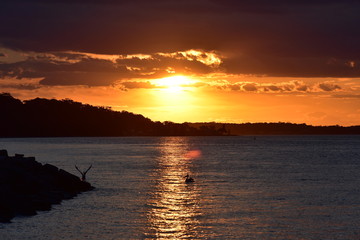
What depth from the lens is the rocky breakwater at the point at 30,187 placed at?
43.2 meters

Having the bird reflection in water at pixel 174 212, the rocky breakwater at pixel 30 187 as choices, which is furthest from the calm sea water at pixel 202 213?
the rocky breakwater at pixel 30 187

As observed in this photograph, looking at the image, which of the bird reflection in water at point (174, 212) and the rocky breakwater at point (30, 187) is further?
the rocky breakwater at point (30, 187)

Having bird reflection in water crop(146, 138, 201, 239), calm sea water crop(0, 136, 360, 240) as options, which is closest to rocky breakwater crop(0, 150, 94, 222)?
calm sea water crop(0, 136, 360, 240)

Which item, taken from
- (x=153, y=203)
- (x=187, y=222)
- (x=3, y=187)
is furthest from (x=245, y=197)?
(x=3, y=187)

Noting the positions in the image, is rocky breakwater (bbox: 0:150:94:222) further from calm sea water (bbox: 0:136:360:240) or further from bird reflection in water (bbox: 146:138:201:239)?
bird reflection in water (bbox: 146:138:201:239)

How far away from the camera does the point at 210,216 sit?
44625 mm

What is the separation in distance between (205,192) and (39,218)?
23996mm

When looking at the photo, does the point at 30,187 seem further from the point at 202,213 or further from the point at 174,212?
the point at 202,213

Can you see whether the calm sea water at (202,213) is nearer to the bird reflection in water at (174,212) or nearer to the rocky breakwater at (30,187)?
the bird reflection in water at (174,212)

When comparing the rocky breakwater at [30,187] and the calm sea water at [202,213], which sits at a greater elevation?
the rocky breakwater at [30,187]

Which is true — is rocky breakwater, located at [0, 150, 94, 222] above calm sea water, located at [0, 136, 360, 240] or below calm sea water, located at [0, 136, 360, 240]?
above

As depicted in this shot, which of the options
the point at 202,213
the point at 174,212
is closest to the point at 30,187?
the point at 174,212

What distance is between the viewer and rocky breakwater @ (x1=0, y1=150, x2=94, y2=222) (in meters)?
43.2

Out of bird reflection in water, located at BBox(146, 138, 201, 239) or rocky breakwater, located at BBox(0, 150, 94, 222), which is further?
rocky breakwater, located at BBox(0, 150, 94, 222)
